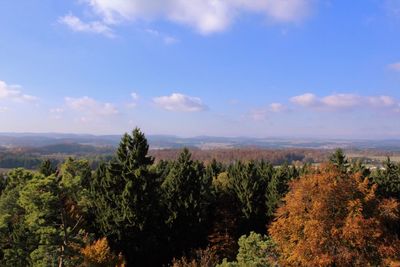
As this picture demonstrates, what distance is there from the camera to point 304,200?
89.6 ft

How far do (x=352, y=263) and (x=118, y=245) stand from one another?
19.1m

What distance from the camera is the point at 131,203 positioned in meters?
33.3

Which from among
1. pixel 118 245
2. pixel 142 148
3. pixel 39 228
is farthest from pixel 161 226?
pixel 39 228

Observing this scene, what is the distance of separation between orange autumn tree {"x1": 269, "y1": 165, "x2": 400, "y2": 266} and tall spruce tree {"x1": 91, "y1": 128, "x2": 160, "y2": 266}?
12245mm

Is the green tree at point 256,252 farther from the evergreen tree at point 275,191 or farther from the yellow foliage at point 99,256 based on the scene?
the evergreen tree at point 275,191

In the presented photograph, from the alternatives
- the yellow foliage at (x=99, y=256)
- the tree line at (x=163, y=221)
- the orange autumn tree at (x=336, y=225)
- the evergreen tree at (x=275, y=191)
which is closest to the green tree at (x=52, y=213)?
the tree line at (x=163, y=221)

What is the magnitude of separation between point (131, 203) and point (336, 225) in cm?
1679

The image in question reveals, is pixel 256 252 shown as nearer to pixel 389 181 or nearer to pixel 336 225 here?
pixel 336 225

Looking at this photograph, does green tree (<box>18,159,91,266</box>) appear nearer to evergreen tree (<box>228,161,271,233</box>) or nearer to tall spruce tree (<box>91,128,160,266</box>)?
tall spruce tree (<box>91,128,160,266</box>)

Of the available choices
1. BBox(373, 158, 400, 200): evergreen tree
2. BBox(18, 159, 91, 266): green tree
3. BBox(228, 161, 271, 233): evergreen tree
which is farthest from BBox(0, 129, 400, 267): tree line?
BBox(373, 158, 400, 200): evergreen tree

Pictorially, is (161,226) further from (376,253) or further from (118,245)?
(376,253)

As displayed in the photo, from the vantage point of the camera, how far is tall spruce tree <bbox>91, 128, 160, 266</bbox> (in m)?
33.4

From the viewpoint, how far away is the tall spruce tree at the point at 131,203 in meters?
33.4

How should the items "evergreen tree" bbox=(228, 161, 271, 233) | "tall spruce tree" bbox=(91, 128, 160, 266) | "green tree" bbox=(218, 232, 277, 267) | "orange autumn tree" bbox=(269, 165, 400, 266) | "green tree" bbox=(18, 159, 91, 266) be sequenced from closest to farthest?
"green tree" bbox=(18, 159, 91, 266) → "orange autumn tree" bbox=(269, 165, 400, 266) → "green tree" bbox=(218, 232, 277, 267) → "tall spruce tree" bbox=(91, 128, 160, 266) → "evergreen tree" bbox=(228, 161, 271, 233)
